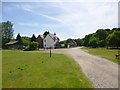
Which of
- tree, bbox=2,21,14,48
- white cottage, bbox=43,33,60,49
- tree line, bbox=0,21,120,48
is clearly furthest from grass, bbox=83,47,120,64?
tree, bbox=2,21,14,48

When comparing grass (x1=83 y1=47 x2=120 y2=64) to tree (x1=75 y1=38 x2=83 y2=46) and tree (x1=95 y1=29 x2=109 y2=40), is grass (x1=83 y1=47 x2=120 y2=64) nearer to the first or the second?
tree (x1=95 y1=29 x2=109 y2=40)

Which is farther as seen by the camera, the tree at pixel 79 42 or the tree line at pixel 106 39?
the tree at pixel 79 42

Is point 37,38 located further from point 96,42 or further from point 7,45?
point 96,42

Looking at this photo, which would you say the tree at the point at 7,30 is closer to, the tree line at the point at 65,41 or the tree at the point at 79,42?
the tree line at the point at 65,41

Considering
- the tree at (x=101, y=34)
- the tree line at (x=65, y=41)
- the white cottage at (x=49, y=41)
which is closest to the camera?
the white cottage at (x=49, y=41)

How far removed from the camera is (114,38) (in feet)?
291

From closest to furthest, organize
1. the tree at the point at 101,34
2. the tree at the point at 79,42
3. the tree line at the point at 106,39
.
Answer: the tree line at the point at 106,39 → the tree at the point at 101,34 → the tree at the point at 79,42

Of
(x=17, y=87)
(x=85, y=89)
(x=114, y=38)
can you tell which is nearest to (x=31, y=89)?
(x=17, y=87)

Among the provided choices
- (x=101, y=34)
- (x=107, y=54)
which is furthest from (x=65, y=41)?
(x=107, y=54)

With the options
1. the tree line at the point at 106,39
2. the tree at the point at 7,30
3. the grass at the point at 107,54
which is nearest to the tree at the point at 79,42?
the tree line at the point at 106,39

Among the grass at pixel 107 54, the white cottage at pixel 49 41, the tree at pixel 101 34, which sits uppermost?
the tree at pixel 101 34

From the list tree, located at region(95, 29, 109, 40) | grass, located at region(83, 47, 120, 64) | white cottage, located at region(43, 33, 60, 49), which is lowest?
grass, located at region(83, 47, 120, 64)

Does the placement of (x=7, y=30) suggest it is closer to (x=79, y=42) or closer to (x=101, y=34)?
(x=101, y=34)

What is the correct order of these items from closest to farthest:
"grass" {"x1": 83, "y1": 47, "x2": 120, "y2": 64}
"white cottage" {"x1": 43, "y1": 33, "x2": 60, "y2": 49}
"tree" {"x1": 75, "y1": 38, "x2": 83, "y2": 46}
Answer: "grass" {"x1": 83, "y1": 47, "x2": 120, "y2": 64}, "white cottage" {"x1": 43, "y1": 33, "x2": 60, "y2": 49}, "tree" {"x1": 75, "y1": 38, "x2": 83, "y2": 46}
